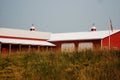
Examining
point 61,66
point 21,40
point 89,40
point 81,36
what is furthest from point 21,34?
point 61,66

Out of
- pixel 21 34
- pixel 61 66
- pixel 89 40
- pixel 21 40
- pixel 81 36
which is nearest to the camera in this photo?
pixel 61 66

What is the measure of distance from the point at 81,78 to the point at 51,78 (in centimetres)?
189

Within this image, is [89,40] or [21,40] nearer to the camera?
[89,40]

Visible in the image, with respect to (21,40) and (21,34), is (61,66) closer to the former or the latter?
(21,40)

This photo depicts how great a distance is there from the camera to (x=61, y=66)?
641 inches

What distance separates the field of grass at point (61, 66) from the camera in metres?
15.0

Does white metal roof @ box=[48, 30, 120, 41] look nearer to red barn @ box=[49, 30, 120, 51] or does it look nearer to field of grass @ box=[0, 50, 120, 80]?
red barn @ box=[49, 30, 120, 51]

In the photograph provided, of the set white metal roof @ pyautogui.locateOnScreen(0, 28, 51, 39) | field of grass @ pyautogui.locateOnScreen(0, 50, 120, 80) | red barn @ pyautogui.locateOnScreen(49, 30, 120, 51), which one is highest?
white metal roof @ pyautogui.locateOnScreen(0, 28, 51, 39)

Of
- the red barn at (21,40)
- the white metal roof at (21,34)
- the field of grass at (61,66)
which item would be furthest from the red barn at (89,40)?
the field of grass at (61,66)

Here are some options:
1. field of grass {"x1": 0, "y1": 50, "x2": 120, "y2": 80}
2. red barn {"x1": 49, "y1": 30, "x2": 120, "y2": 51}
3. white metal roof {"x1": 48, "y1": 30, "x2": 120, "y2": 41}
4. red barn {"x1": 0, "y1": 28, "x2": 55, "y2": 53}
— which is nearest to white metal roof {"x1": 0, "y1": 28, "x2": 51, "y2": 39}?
red barn {"x1": 0, "y1": 28, "x2": 55, "y2": 53}

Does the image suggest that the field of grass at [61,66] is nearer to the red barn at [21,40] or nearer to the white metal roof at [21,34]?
the red barn at [21,40]

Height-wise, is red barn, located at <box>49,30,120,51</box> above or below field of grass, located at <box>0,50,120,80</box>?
above

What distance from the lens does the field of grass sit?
15000 millimetres

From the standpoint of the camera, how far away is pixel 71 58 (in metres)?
17.0
